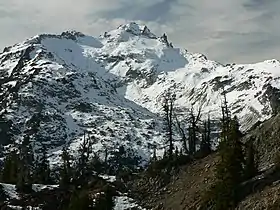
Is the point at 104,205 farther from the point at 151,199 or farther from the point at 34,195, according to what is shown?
the point at 34,195

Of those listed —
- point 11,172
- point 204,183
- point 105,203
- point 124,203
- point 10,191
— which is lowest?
point 124,203

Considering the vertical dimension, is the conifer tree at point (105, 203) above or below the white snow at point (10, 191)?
below

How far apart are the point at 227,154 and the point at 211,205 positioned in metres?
5.22

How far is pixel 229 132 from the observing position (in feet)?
169

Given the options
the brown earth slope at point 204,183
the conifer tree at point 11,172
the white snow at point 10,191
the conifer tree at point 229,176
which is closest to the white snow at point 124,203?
the brown earth slope at point 204,183

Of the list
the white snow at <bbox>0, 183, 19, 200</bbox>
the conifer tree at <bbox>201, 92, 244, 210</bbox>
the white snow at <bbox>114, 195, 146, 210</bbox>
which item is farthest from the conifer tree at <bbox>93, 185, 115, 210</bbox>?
the white snow at <bbox>0, 183, 19, 200</bbox>

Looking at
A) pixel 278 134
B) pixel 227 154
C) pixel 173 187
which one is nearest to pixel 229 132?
pixel 227 154

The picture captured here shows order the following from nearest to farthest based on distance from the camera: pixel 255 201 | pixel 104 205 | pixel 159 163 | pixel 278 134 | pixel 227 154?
pixel 255 201, pixel 227 154, pixel 104 205, pixel 278 134, pixel 159 163

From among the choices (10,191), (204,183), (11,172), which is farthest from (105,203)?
(11,172)

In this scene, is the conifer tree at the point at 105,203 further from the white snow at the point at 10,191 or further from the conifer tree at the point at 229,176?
the white snow at the point at 10,191

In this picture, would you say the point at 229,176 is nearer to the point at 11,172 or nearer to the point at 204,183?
the point at 204,183

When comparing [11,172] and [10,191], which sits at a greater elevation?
[11,172]

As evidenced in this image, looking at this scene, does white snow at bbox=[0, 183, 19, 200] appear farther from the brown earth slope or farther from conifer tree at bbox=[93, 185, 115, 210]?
the brown earth slope

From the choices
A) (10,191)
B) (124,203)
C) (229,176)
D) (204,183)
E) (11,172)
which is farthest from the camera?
(11,172)
